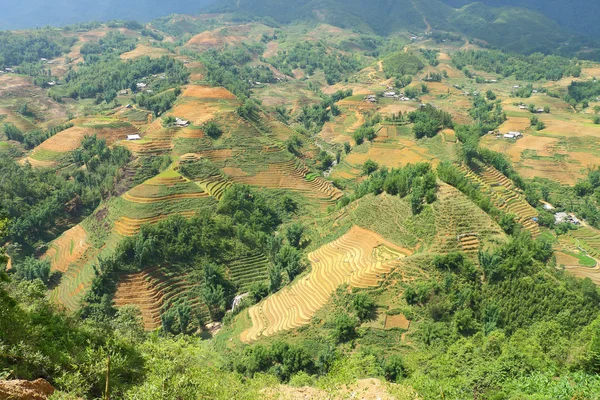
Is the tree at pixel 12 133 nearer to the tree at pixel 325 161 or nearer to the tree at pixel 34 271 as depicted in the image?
the tree at pixel 34 271

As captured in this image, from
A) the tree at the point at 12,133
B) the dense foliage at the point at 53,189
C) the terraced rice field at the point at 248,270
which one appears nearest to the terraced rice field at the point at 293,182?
the terraced rice field at the point at 248,270

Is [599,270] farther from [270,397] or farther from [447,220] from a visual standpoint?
[270,397]

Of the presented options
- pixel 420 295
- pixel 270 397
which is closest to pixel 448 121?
pixel 420 295

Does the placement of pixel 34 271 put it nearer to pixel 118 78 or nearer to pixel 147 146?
pixel 147 146

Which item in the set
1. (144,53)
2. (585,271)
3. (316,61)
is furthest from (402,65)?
(585,271)

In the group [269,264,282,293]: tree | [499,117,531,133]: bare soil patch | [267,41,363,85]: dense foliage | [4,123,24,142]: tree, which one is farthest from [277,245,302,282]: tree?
[267,41,363,85]: dense foliage
